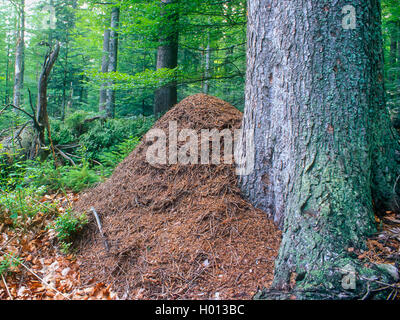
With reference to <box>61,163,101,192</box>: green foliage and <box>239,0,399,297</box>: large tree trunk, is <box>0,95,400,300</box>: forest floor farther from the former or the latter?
<box>61,163,101,192</box>: green foliage

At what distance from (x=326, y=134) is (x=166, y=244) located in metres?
1.84

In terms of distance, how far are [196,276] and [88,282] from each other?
3.80 ft

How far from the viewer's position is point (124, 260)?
7.96 feet

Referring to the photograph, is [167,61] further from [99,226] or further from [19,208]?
[99,226]

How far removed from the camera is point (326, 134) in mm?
2010

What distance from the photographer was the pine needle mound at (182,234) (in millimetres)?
2057

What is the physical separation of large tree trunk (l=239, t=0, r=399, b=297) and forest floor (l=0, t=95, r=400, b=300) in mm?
247

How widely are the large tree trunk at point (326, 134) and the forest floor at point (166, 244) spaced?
25 cm

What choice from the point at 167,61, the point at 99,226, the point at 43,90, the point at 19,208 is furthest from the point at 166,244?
the point at 167,61

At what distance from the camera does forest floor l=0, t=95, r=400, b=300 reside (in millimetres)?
2023

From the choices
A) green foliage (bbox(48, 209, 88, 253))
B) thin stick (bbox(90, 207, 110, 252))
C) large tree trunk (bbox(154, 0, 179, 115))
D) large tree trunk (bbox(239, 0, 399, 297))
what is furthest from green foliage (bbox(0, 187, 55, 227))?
large tree trunk (bbox(154, 0, 179, 115))
